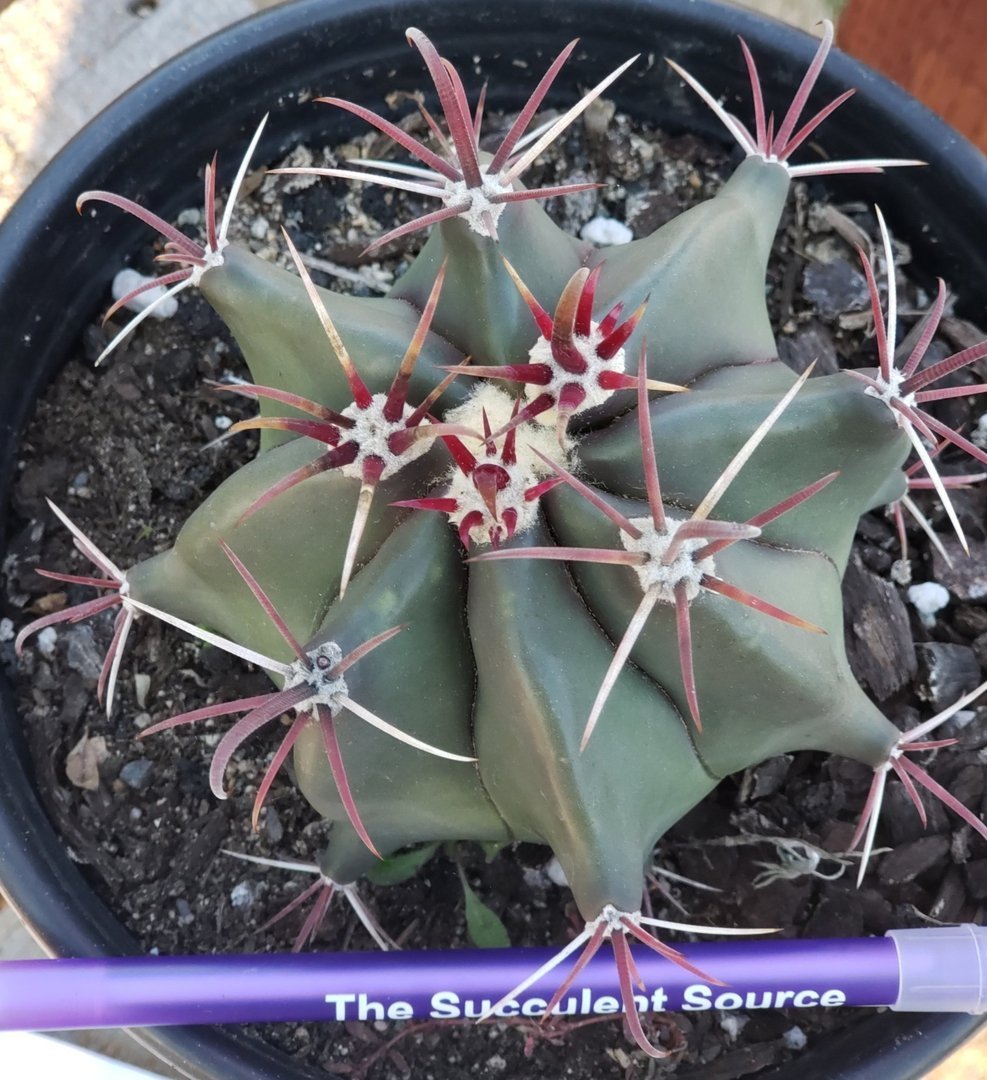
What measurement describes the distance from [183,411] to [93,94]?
1.09 feet

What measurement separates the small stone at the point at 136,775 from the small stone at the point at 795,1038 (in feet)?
2.02

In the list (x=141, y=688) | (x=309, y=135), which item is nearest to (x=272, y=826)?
(x=141, y=688)

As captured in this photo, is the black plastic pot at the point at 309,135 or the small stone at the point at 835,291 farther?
the small stone at the point at 835,291

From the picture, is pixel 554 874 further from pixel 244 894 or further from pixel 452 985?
pixel 244 894

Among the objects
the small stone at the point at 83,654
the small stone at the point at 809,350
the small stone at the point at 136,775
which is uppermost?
the small stone at the point at 809,350

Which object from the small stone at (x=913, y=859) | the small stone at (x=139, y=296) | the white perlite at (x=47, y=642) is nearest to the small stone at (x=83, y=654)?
the white perlite at (x=47, y=642)

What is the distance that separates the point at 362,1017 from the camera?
0.79m

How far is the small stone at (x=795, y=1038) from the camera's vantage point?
2.90ft

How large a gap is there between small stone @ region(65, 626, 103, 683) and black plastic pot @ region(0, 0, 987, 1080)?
6 centimetres

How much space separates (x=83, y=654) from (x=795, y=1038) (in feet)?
2.40

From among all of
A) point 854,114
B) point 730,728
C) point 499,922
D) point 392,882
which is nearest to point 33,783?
point 392,882

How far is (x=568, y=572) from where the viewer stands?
24.3 inches

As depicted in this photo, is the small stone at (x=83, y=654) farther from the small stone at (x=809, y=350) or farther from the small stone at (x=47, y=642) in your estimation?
the small stone at (x=809, y=350)

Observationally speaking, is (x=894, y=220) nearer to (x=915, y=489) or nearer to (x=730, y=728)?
(x=915, y=489)
